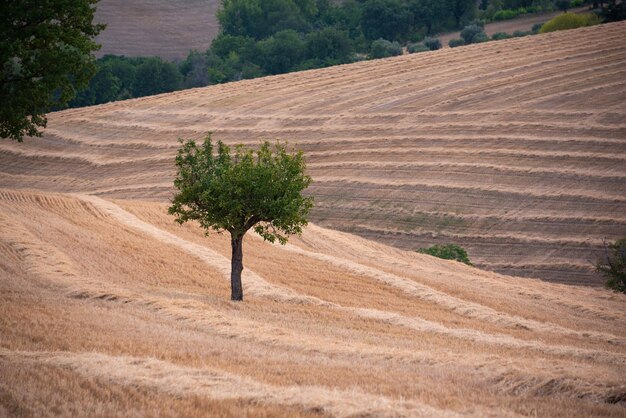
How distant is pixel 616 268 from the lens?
145 feet

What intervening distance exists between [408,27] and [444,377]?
463ft

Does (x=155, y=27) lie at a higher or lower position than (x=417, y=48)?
higher

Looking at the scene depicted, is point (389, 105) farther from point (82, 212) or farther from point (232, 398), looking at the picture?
point (232, 398)

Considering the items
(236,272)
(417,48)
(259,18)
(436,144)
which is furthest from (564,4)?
(236,272)

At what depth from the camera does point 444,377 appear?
16.9 metres

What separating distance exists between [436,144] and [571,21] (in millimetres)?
61068

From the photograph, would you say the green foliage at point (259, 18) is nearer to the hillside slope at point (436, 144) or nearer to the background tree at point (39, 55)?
the hillside slope at point (436, 144)

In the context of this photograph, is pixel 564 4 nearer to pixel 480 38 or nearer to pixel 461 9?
pixel 461 9

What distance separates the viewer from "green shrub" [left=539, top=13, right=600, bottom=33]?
119 metres

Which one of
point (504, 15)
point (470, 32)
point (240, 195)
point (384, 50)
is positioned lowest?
point (240, 195)

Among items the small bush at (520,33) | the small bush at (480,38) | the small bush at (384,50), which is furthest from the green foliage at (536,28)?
the small bush at (384,50)

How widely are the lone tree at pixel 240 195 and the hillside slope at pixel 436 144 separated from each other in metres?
A: 25.3

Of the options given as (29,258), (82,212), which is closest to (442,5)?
(82,212)

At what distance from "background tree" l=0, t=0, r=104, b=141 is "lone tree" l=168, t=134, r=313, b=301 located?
554 cm
